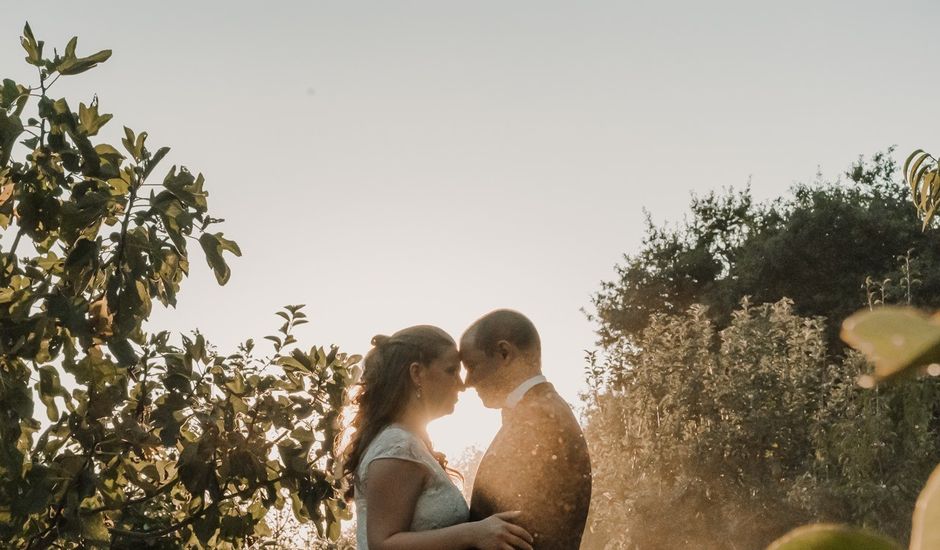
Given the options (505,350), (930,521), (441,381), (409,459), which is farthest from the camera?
(441,381)

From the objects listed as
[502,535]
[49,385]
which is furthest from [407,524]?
[49,385]

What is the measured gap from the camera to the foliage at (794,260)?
24.5 metres

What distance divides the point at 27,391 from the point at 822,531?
10.1 feet

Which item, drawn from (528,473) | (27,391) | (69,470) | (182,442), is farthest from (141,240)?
(528,473)

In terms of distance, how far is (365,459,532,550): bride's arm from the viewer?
120 inches

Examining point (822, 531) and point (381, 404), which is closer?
point (822, 531)

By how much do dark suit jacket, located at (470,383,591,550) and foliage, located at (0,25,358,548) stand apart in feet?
3.09

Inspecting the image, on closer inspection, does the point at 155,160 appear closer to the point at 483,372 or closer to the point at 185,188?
the point at 185,188

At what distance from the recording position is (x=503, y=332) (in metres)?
3.70

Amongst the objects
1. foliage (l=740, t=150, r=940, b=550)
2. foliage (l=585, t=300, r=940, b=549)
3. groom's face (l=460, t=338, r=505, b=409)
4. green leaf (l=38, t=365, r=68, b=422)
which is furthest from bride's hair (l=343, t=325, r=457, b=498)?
foliage (l=585, t=300, r=940, b=549)

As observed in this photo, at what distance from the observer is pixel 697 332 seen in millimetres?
18141

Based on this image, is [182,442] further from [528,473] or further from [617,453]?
[617,453]

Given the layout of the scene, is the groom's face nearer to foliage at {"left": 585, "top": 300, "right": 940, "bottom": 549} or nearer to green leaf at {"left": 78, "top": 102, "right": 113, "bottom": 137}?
green leaf at {"left": 78, "top": 102, "right": 113, "bottom": 137}

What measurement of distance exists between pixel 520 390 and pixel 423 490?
52cm
